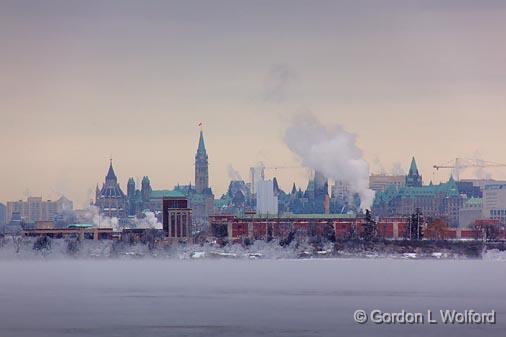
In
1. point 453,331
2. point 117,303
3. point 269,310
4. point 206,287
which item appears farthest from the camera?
point 206,287

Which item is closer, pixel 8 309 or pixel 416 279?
pixel 8 309

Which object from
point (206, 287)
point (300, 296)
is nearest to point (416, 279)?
point (206, 287)

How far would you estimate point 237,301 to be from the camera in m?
114

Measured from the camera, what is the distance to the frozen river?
90875 mm

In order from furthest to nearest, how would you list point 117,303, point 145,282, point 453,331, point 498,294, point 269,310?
point 145,282 → point 498,294 → point 117,303 → point 269,310 → point 453,331

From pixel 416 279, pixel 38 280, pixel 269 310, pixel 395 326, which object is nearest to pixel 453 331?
pixel 395 326

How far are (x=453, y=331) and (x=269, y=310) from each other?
18344 mm

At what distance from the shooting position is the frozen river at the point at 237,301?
298 feet

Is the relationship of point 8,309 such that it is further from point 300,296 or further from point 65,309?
point 300,296

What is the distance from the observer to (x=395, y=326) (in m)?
92.9

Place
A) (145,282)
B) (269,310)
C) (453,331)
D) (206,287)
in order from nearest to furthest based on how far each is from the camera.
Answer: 1. (453,331)
2. (269,310)
3. (206,287)
4. (145,282)

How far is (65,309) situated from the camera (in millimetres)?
106688

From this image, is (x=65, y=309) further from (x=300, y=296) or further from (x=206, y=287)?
(x=206, y=287)

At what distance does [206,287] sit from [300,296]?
1817 centimetres
